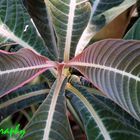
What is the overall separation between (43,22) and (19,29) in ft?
0.26

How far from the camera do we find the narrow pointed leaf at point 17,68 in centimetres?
67

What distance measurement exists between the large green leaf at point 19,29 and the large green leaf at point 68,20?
0.06 meters

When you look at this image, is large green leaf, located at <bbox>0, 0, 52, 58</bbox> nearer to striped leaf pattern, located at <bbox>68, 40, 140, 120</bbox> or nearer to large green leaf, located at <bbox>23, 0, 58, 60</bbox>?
large green leaf, located at <bbox>23, 0, 58, 60</bbox>

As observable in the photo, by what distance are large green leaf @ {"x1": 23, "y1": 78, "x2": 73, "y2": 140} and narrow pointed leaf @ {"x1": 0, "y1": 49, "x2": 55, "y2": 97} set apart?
0.08m

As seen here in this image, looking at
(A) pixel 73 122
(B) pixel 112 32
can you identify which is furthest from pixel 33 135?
Result: (B) pixel 112 32

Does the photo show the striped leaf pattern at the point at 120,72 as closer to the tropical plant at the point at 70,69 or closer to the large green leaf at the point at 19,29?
the tropical plant at the point at 70,69

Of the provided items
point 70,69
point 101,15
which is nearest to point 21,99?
point 70,69

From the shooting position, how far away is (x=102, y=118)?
77 centimetres

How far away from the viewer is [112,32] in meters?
1.04

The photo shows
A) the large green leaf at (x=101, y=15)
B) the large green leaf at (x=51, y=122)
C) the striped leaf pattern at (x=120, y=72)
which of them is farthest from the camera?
the large green leaf at (x=101, y=15)

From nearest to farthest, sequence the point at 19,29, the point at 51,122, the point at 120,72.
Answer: the point at 120,72, the point at 51,122, the point at 19,29

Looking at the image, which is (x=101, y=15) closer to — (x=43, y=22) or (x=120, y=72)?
(x=43, y=22)

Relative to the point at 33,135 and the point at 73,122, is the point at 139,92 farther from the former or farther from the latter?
the point at 73,122

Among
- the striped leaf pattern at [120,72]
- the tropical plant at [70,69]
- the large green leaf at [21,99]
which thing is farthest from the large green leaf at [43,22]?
the striped leaf pattern at [120,72]
